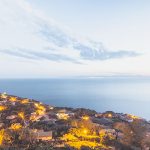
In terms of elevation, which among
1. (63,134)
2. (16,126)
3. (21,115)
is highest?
(21,115)

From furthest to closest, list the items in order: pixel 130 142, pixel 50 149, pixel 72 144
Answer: pixel 130 142
pixel 72 144
pixel 50 149

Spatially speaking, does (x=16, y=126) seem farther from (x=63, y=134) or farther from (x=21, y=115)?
(x=21, y=115)

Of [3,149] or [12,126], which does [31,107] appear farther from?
[3,149]

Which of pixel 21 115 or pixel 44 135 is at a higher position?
pixel 21 115

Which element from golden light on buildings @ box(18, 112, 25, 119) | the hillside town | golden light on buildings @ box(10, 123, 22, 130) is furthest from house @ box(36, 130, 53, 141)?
golden light on buildings @ box(18, 112, 25, 119)

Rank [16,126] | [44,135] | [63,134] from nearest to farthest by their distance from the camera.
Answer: [44,135] < [63,134] < [16,126]

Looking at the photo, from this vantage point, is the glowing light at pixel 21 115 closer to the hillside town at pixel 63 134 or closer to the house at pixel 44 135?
the hillside town at pixel 63 134

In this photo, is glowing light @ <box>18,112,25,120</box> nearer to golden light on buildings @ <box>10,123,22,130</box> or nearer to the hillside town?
the hillside town

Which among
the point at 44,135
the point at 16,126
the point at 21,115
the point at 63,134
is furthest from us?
the point at 21,115

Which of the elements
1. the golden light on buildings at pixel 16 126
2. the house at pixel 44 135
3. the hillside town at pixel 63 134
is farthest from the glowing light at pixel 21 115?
the house at pixel 44 135

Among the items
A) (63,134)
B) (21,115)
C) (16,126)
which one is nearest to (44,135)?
(63,134)

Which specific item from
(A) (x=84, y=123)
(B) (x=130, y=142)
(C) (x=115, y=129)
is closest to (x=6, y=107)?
(A) (x=84, y=123)
